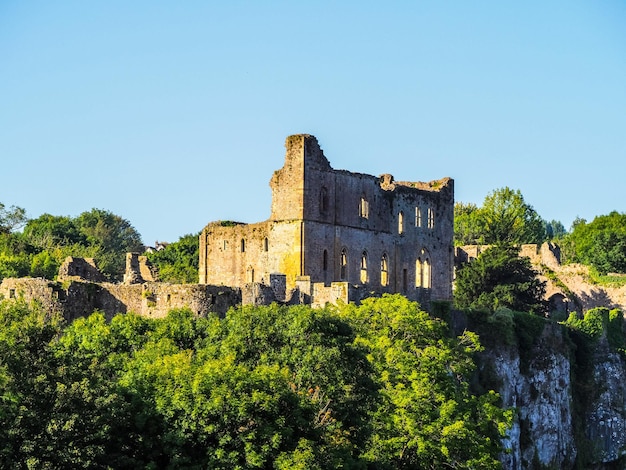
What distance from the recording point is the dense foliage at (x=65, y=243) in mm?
67625

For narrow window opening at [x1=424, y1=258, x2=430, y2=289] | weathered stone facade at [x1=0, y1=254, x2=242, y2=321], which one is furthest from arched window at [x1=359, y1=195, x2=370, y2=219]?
weathered stone facade at [x1=0, y1=254, x2=242, y2=321]

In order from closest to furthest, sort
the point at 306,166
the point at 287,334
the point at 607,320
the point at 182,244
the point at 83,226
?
the point at 287,334
the point at 306,166
the point at 607,320
the point at 182,244
the point at 83,226

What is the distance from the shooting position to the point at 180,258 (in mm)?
92125

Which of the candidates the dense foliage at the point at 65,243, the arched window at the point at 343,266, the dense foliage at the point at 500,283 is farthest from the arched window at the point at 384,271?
the dense foliage at the point at 65,243

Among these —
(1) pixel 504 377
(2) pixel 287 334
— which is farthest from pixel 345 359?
(1) pixel 504 377

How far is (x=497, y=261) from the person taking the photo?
247 ft

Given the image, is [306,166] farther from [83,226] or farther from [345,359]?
[83,226]

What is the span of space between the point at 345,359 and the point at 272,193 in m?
20.5

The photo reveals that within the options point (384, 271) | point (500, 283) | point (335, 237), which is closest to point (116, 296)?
point (335, 237)

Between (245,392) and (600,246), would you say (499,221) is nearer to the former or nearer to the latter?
(600,246)

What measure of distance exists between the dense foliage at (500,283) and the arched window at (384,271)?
26.2 ft

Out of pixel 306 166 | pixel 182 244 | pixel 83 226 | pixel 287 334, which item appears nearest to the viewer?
pixel 287 334

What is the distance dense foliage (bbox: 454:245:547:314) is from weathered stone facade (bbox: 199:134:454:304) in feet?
11.2

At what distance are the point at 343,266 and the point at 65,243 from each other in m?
35.1
